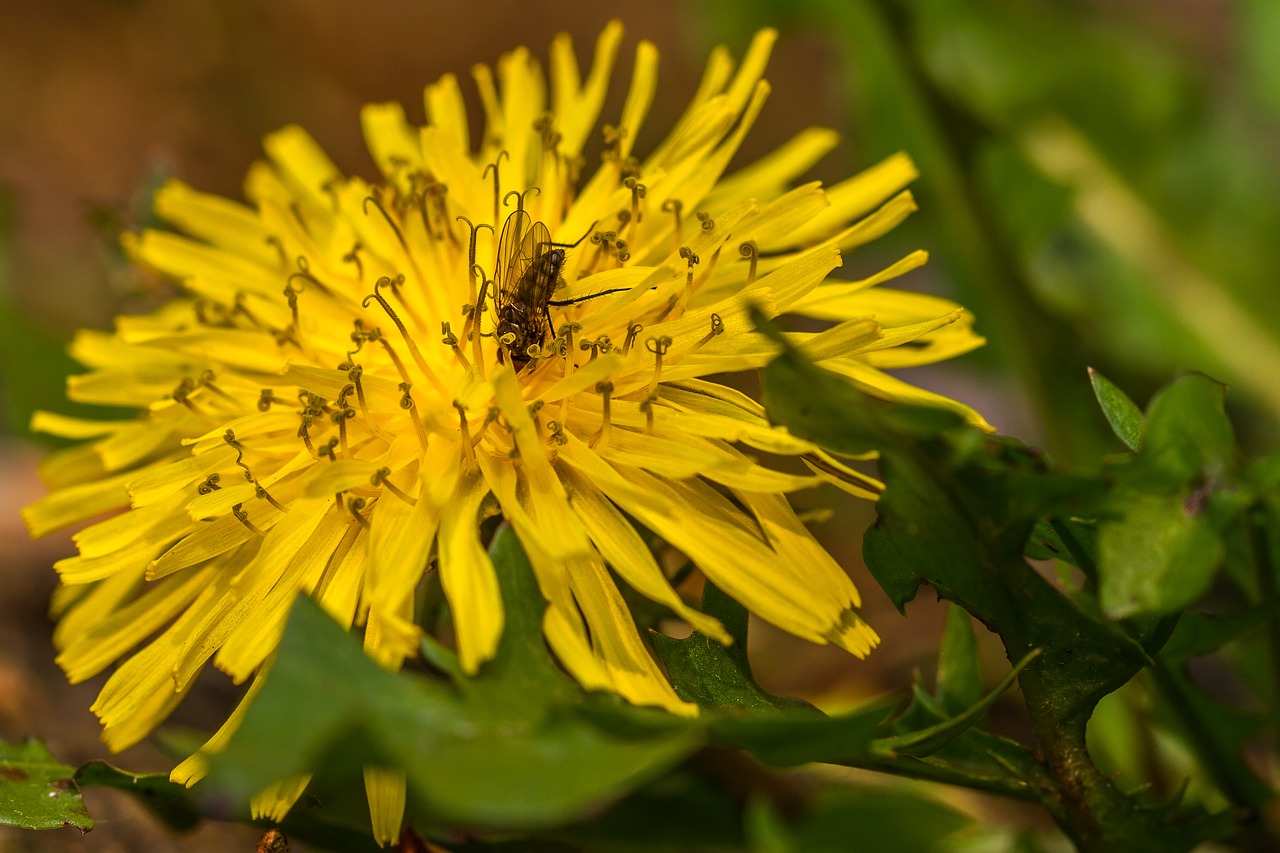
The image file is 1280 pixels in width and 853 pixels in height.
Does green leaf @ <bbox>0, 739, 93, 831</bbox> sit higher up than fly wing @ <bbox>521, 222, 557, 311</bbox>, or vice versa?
fly wing @ <bbox>521, 222, 557, 311</bbox>

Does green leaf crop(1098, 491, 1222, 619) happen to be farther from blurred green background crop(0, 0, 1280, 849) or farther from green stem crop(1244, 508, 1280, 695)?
blurred green background crop(0, 0, 1280, 849)

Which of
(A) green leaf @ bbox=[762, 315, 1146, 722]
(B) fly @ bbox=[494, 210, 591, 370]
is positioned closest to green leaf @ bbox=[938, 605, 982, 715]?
(A) green leaf @ bbox=[762, 315, 1146, 722]

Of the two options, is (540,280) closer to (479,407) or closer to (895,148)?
(479,407)

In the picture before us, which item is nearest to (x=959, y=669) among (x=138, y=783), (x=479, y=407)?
(x=479, y=407)

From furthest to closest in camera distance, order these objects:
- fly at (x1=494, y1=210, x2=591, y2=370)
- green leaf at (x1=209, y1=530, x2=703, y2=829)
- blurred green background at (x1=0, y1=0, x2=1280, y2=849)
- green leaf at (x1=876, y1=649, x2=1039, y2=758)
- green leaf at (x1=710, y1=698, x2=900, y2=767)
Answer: blurred green background at (x1=0, y1=0, x2=1280, y2=849) < fly at (x1=494, y1=210, x2=591, y2=370) < green leaf at (x1=876, y1=649, x2=1039, y2=758) < green leaf at (x1=710, y1=698, x2=900, y2=767) < green leaf at (x1=209, y1=530, x2=703, y2=829)

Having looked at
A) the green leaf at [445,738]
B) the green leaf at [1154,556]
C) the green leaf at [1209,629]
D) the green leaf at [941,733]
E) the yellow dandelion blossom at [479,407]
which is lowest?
the green leaf at [1209,629]

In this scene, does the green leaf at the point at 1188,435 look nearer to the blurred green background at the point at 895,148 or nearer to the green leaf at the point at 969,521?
the green leaf at the point at 969,521

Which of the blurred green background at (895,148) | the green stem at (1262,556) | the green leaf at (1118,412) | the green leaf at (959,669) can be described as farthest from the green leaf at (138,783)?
the green stem at (1262,556)
